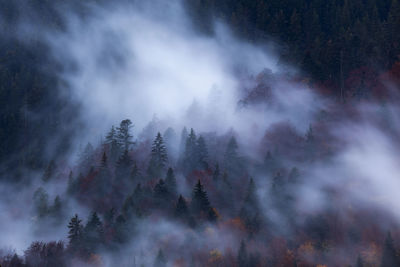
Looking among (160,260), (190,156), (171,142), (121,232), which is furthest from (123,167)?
(160,260)

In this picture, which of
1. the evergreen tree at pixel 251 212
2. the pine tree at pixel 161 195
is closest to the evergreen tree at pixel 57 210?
the pine tree at pixel 161 195

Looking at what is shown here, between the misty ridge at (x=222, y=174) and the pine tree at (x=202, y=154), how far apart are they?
1.12 feet

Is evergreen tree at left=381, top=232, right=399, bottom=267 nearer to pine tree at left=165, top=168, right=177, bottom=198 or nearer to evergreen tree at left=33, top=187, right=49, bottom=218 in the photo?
pine tree at left=165, top=168, right=177, bottom=198

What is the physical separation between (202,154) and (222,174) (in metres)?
8.39

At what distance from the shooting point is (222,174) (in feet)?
285

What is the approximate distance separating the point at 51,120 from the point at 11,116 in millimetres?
15639

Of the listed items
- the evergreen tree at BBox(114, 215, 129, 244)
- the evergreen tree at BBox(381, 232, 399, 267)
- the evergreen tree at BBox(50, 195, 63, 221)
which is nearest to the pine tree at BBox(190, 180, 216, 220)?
the evergreen tree at BBox(114, 215, 129, 244)

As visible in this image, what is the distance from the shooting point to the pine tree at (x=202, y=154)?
90438 millimetres

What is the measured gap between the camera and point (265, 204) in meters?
73.7

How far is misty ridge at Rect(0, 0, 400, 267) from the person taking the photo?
67000 millimetres

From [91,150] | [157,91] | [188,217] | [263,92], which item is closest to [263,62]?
[263,92]

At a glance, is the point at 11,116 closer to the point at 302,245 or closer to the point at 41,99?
the point at 41,99

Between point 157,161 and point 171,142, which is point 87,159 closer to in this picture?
point 171,142

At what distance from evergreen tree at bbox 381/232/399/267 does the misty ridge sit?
0.66ft
